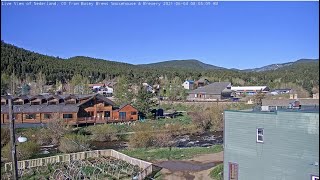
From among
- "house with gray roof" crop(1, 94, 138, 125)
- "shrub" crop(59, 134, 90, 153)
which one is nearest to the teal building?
"shrub" crop(59, 134, 90, 153)

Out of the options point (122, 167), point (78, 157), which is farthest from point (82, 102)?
point (122, 167)

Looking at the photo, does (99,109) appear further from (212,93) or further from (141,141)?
(212,93)

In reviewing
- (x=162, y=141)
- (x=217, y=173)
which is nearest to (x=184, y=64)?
(x=162, y=141)

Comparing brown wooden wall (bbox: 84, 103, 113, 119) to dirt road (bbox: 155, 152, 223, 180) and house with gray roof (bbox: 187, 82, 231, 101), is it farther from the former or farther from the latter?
house with gray roof (bbox: 187, 82, 231, 101)

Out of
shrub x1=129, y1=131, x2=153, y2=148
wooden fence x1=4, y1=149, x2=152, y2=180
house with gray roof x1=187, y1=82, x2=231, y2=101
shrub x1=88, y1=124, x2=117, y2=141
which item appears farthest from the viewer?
house with gray roof x1=187, y1=82, x2=231, y2=101

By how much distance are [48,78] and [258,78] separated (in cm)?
4237

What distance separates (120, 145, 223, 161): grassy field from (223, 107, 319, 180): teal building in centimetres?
769

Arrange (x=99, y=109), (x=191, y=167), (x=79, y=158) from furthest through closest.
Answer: (x=99, y=109), (x=79, y=158), (x=191, y=167)

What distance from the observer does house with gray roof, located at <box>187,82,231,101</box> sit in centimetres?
5744

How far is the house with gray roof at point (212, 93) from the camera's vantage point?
57.4 meters

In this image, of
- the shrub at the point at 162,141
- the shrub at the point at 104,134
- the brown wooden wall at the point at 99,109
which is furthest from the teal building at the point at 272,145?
the brown wooden wall at the point at 99,109

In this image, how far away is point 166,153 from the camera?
20.4 metres

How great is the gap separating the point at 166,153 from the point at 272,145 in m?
10.5

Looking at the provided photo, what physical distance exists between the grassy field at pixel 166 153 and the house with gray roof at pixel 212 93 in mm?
35306
